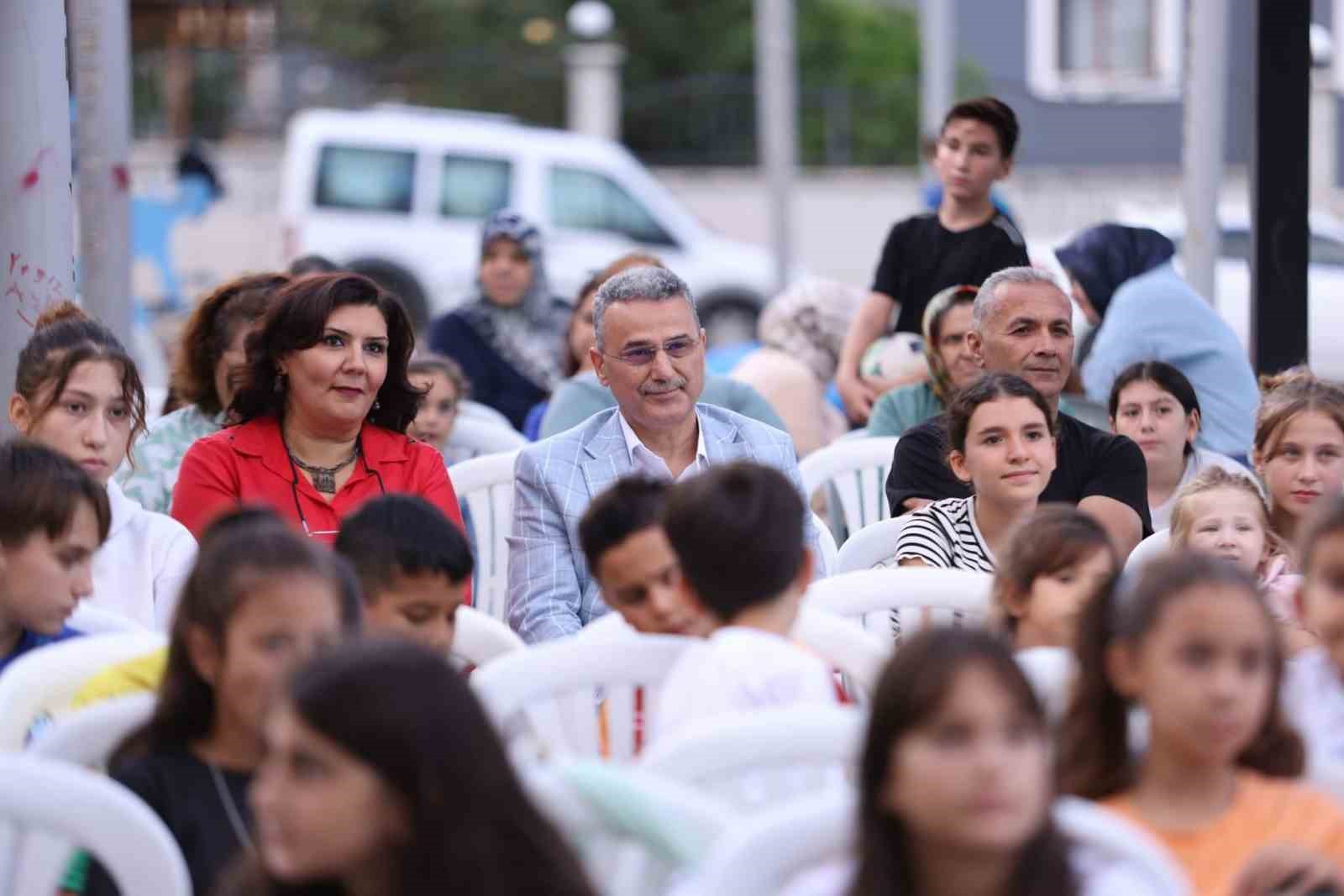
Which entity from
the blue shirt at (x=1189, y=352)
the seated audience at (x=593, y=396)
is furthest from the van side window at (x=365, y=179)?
the blue shirt at (x=1189, y=352)

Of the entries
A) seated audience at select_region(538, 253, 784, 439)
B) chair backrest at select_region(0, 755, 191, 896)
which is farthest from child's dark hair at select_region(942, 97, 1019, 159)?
chair backrest at select_region(0, 755, 191, 896)

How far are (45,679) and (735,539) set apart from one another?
106cm

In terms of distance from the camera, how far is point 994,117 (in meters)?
7.12

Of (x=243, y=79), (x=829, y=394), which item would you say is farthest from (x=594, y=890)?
(x=243, y=79)

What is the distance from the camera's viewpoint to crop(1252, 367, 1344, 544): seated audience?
502cm

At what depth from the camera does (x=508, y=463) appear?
5992 millimetres

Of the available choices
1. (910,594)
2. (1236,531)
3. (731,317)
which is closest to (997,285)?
(1236,531)

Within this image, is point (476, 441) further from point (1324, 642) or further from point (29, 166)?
point (1324, 642)

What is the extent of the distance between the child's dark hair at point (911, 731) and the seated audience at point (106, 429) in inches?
87.9

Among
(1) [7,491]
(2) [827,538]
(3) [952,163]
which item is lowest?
(2) [827,538]

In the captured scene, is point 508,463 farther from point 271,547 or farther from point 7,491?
point 271,547

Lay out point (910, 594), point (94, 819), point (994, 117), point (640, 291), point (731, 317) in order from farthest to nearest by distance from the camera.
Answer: point (731, 317) < point (994, 117) < point (640, 291) < point (910, 594) < point (94, 819)

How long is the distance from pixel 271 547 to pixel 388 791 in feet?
2.62

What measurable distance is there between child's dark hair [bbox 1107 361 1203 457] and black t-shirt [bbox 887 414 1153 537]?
1.57ft
